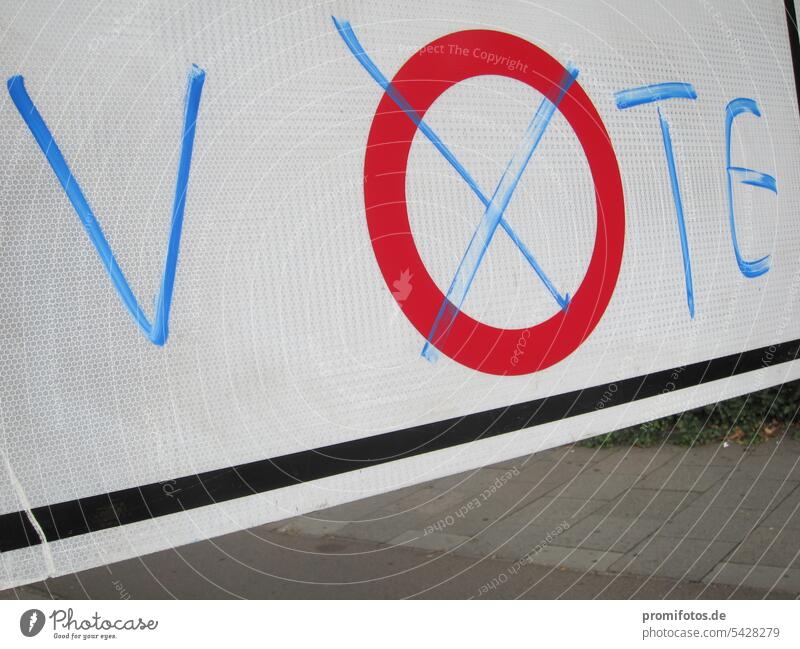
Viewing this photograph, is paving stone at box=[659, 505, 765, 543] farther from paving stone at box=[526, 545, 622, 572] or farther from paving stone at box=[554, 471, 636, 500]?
paving stone at box=[554, 471, 636, 500]

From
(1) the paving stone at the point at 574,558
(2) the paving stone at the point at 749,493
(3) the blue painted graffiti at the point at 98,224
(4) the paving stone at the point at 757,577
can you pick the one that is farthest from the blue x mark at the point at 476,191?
(2) the paving stone at the point at 749,493

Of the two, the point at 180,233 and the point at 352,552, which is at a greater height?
the point at 180,233

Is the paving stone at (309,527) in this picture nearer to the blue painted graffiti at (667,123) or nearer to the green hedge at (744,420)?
the green hedge at (744,420)

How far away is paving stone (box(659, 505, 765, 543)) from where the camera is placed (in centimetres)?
292

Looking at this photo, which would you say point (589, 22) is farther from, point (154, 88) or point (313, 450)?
point (313, 450)

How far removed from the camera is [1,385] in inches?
59.4

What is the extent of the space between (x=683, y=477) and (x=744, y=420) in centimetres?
53

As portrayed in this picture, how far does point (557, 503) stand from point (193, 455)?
2299 mm

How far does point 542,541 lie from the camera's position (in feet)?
10.6

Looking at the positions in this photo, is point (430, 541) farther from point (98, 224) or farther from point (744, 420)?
point (98, 224)

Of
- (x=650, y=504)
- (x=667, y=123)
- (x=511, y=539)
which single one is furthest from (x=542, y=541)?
(x=667, y=123)

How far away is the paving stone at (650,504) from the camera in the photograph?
3258mm

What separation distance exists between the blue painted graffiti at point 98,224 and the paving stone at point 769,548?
2073 millimetres

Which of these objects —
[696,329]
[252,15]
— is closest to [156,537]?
[252,15]
